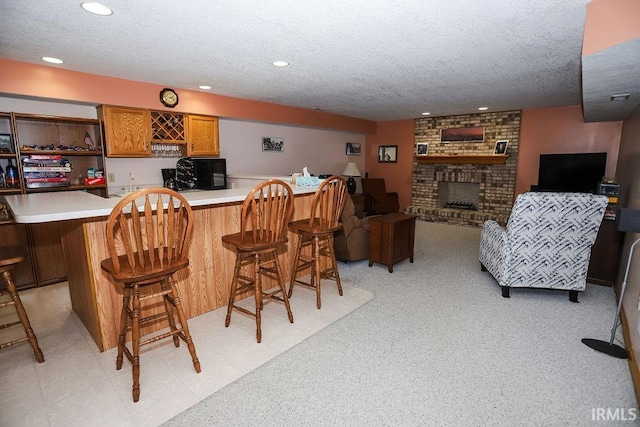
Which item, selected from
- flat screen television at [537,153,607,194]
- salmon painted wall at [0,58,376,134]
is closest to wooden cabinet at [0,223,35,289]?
salmon painted wall at [0,58,376,134]

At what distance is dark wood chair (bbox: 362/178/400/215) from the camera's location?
6.90 metres

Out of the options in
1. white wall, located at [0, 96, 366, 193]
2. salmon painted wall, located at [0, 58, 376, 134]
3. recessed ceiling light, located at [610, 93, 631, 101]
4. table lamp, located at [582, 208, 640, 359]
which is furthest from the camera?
white wall, located at [0, 96, 366, 193]

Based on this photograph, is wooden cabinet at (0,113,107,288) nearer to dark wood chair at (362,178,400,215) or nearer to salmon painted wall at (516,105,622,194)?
dark wood chair at (362,178,400,215)

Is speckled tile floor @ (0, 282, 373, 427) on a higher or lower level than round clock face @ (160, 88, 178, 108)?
lower

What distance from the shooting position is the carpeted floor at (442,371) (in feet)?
5.58

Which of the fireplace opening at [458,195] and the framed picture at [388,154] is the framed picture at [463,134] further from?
the framed picture at [388,154]

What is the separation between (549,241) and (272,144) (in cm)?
462

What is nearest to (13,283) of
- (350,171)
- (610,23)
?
(610,23)

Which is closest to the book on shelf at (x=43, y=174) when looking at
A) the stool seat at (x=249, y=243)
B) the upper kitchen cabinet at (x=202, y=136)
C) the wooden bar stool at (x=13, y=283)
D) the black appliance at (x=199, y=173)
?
the black appliance at (x=199, y=173)

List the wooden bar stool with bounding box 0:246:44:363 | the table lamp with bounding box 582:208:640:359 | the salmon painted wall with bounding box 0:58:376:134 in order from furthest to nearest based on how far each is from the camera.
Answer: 1. the salmon painted wall with bounding box 0:58:376:134
2. the wooden bar stool with bounding box 0:246:44:363
3. the table lamp with bounding box 582:208:640:359

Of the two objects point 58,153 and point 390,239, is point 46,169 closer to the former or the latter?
point 58,153

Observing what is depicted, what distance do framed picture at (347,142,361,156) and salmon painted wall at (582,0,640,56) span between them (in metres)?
6.08

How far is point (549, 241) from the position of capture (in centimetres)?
301

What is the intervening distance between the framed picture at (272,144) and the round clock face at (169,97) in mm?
1849
